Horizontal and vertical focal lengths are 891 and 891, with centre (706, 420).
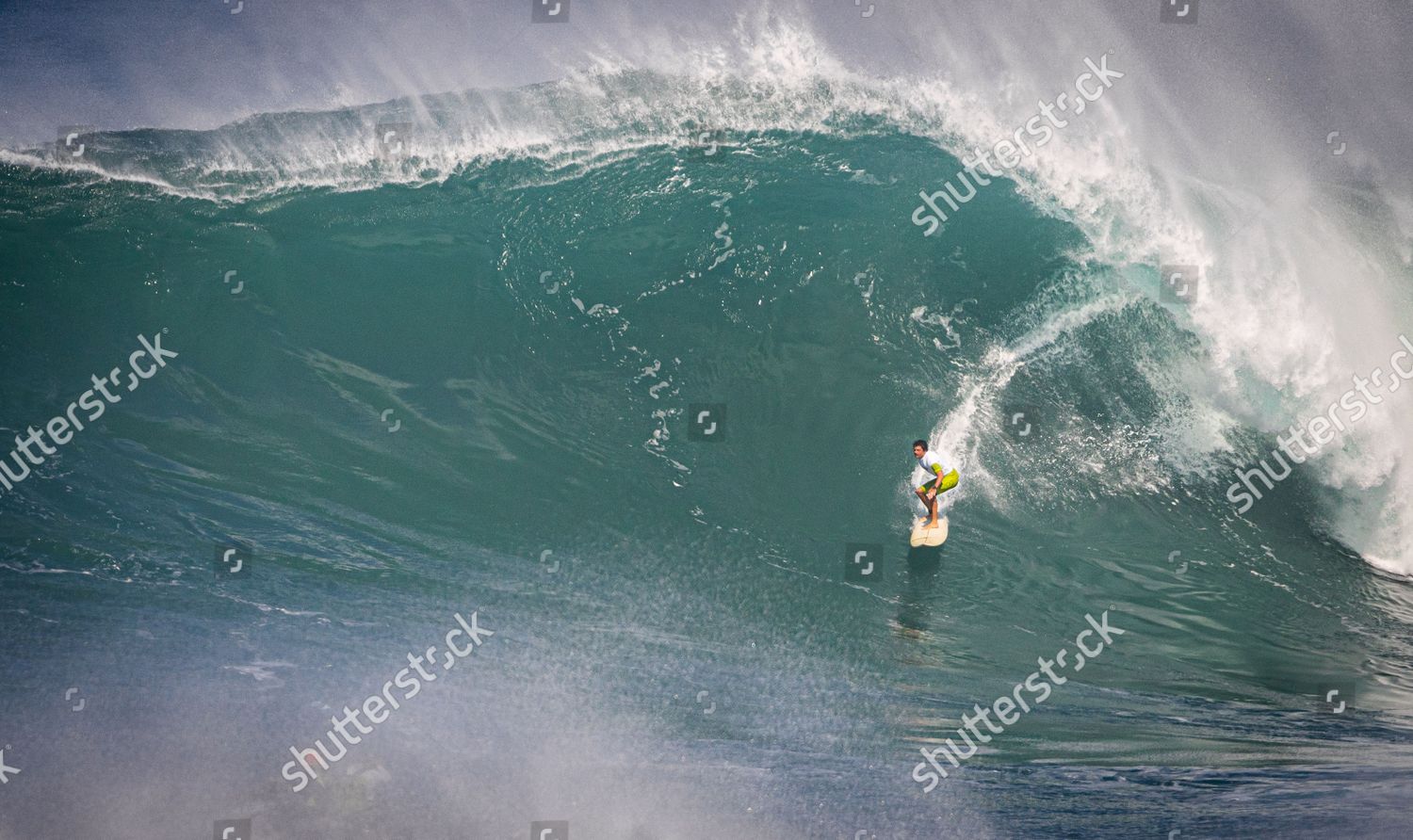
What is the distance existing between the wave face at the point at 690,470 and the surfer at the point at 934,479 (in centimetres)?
52

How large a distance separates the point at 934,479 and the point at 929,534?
48cm

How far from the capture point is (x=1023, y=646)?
6.73 meters

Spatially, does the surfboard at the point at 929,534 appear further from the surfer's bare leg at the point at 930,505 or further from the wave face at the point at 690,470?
the wave face at the point at 690,470

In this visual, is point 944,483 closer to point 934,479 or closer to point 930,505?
point 934,479

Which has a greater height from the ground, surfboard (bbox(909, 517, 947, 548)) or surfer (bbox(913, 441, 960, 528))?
surfer (bbox(913, 441, 960, 528))

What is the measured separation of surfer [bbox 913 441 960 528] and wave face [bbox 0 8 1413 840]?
0.52 metres

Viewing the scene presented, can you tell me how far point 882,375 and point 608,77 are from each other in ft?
15.7

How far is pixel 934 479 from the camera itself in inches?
275

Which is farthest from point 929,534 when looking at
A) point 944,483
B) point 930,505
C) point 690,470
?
point 690,470

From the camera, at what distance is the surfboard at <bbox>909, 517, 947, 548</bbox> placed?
715 cm

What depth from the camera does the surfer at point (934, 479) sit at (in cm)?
692

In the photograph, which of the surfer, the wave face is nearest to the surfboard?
the surfer

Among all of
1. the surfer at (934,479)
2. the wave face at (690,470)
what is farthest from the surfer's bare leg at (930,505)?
the wave face at (690,470)

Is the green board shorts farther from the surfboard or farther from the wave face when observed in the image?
the wave face
